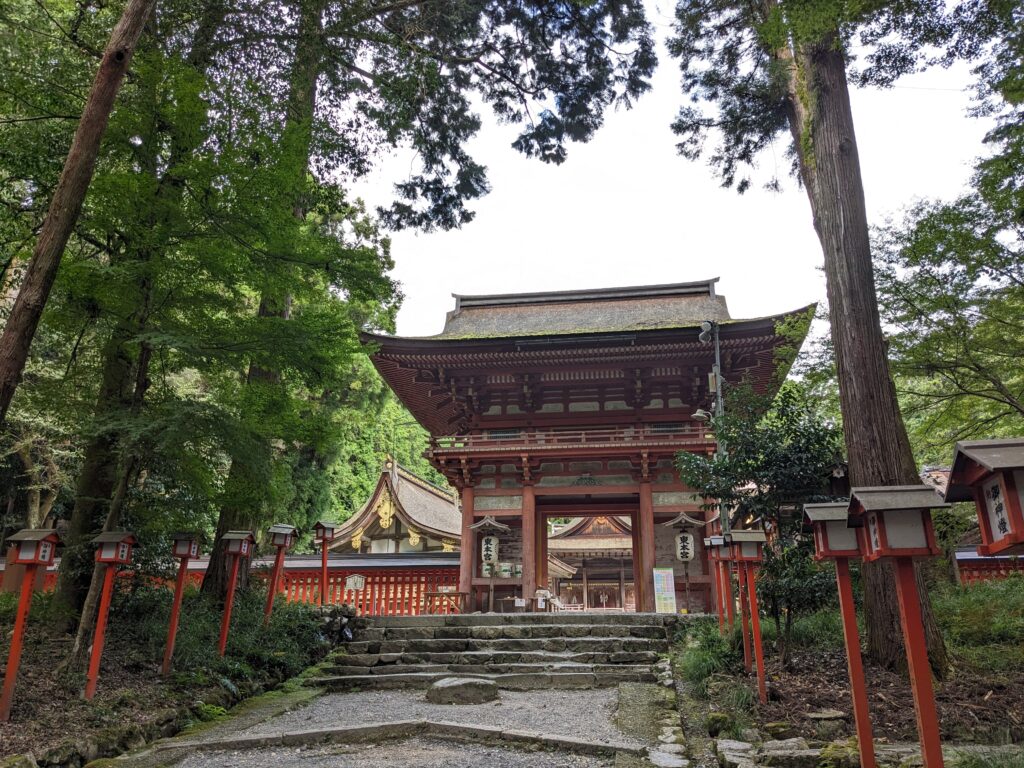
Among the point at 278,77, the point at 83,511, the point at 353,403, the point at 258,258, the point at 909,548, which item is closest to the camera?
the point at 909,548

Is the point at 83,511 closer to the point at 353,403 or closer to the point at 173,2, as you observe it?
the point at 173,2

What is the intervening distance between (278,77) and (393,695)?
773 cm

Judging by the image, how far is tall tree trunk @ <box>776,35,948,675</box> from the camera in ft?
18.1

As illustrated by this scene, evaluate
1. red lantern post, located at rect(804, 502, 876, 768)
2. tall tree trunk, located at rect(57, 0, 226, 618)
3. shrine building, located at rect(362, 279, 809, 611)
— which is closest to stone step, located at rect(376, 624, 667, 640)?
shrine building, located at rect(362, 279, 809, 611)

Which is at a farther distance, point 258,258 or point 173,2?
point 173,2

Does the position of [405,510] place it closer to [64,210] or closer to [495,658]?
[495,658]

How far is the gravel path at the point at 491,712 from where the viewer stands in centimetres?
527

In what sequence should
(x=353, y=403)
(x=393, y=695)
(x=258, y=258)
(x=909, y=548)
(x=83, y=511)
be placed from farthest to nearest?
(x=353, y=403)
(x=393, y=695)
(x=83, y=511)
(x=258, y=258)
(x=909, y=548)

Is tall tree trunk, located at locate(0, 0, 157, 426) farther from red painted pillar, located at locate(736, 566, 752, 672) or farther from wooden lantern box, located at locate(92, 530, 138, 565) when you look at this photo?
red painted pillar, located at locate(736, 566, 752, 672)

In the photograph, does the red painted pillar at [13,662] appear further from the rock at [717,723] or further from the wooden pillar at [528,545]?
the wooden pillar at [528,545]

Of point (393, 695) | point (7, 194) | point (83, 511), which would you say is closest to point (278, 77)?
point (7, 194)

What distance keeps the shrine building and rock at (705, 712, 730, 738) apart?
777 centimetres

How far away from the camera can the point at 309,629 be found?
859cm

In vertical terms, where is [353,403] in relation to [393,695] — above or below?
above
